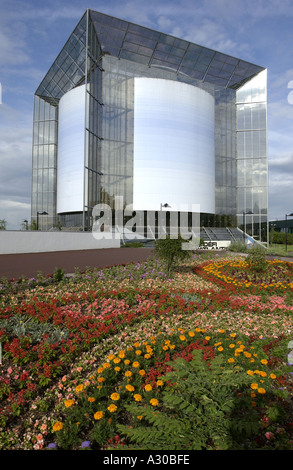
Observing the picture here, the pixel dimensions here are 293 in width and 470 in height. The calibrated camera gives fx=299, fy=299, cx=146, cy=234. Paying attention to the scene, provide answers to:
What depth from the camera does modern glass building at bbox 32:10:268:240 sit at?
30938 millimetres

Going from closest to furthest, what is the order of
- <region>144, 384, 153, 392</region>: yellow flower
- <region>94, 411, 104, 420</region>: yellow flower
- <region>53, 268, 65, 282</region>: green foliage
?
<region>94, 411, 104, 420</region>: yellow flower < <region>144, 384, 153, 392</region>: yellow flower < <region>53, 268, 65, 282</region>: green foliage

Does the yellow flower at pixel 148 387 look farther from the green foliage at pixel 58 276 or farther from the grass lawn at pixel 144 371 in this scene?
the green foliage at pixel 58 276

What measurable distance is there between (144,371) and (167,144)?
3133 centimetres

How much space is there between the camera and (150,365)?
3.71 m

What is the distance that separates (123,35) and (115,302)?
3252 cm

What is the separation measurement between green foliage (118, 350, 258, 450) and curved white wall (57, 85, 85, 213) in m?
31.3

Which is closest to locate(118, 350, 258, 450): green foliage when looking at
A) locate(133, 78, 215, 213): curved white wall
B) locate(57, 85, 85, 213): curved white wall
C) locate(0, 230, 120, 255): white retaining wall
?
locate(0, 230, 120, 255): white retaining wall

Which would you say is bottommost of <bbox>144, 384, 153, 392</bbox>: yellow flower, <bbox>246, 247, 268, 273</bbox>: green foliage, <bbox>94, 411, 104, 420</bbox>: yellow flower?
<bbox>94, 411, 104, 420</bbox>: yellow flower

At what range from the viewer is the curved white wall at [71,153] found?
110 feet

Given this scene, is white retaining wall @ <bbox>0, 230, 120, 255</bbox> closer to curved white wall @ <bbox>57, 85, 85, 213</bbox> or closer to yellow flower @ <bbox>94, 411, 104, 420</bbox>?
curved white wall @ <bbox>57, 85, 85, 213</bbox>

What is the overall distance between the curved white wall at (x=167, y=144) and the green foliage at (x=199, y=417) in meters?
29.2

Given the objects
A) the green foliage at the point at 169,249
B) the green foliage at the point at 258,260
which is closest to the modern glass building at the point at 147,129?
the green foliage at the point at 169,249

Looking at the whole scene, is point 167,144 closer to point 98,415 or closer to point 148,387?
point 148,387
